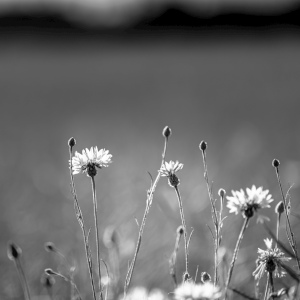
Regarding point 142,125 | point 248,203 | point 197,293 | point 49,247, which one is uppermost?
point 142,125

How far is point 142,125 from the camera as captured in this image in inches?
180

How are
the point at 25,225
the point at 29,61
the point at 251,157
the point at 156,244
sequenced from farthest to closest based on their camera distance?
the point at 29,61, the point at 251,157, the point at 25,225, the point at 156,244

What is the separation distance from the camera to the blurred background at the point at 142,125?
1.93 m

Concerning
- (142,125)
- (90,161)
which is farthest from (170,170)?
(142,125)

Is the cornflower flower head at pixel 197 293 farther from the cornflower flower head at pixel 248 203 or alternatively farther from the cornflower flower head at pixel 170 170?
the cornflower flower head at pixel 170 170

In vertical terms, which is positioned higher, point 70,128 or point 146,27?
point 146,27

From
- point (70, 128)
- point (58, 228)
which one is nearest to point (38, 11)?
point (70, 128)

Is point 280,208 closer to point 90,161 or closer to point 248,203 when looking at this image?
point 248,203

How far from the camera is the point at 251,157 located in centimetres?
328

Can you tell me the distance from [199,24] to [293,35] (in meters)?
2.77

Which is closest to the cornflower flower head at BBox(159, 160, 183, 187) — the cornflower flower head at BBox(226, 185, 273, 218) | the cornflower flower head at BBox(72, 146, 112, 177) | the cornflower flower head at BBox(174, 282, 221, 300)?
the cornflower flower head at BBox(72, 146, 112, 177)

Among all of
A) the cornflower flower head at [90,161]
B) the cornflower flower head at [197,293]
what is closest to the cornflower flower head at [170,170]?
the cornflower flower head at [90,161]

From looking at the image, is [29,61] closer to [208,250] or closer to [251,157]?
[251,157]

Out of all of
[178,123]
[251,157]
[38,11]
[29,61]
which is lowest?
[251,157]
